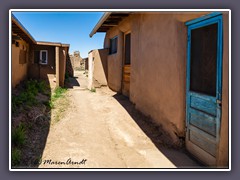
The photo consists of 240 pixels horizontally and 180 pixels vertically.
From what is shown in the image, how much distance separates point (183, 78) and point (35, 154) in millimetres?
3094

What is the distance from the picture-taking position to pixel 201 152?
13.0 ft

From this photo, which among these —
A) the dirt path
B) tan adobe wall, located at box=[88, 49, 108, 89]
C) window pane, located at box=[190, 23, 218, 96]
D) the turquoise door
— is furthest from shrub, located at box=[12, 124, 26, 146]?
tan adobe wall, located at box=[88, 49, 108, 89]

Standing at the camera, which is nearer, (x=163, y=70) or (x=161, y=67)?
(x=163, y=70)

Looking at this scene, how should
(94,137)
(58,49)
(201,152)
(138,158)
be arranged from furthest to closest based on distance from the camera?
(58,49), (94,137), (138,158), (201,152)

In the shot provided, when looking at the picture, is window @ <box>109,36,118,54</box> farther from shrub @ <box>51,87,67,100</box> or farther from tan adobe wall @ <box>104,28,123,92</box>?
shrub @ <box>51,87,67,100</box>

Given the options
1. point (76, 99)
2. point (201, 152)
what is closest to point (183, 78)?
point (201, 152)

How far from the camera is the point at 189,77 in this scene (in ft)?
14.1

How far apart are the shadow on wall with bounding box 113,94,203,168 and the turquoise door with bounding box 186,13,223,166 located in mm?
165

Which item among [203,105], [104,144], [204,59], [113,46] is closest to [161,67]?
[204,59]

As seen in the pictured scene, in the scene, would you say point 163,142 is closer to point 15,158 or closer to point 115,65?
point 15,158

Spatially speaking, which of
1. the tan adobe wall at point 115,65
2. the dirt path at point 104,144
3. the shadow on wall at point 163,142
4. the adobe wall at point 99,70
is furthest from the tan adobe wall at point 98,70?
the shadow on wall at point 163,142

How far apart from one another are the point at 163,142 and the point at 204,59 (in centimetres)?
198

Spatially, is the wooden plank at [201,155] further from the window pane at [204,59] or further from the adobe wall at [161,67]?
the window pane at [204,59]
